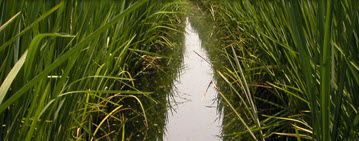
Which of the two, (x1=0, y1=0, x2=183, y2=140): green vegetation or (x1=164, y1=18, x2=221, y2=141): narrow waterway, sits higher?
(x1=0, y1=0, x2=183, y2=140): green vegetation

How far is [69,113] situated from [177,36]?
2.53 metres

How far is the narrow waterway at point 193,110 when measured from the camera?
149 cm

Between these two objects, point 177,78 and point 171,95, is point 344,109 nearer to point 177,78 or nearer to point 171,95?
point 171,95

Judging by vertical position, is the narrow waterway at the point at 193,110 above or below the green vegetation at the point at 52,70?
below

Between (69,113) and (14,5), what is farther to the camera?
(69,113)

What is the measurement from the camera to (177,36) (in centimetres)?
349

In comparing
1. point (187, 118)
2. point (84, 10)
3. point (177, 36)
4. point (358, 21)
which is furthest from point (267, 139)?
point (177, 36)

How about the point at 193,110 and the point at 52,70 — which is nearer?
the point at 52,70

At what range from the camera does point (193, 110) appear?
5.67 ft

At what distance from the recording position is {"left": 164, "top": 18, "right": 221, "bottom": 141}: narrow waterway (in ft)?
4.90

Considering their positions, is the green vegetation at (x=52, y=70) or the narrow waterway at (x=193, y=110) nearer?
the green vegetation at (x=52, y=70)

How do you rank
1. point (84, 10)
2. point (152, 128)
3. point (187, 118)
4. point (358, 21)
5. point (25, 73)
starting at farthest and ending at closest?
point (187, 118) < point (152, 128) < point (84, 10) < point (358, 21) < point (25, 73)

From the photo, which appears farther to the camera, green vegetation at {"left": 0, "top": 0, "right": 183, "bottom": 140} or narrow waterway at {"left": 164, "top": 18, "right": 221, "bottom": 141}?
narrow waterway at {"left": 164, "top": 18, "right": 221, "bottom": 141}

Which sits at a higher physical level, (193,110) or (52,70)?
(52,70)
